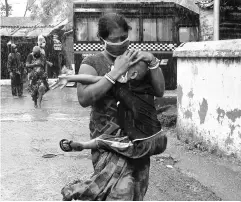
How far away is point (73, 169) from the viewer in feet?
20.7

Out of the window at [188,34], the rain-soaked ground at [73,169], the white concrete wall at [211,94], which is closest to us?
the rain-soaked ground at [73,169]

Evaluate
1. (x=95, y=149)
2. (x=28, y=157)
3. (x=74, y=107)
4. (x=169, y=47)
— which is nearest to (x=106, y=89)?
(x=95, y=149)

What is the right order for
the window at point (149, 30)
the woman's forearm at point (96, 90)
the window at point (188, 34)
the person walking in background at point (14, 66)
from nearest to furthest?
the woman's forearm at point (96, 90), the person walking in background at point (14, 66), the window at point (149, 30), the window at point (188, 34)

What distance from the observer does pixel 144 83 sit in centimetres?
296

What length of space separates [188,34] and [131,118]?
16.0 m

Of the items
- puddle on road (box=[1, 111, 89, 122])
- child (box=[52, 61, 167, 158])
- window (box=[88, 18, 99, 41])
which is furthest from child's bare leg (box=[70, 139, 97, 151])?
window (box=[88, 18, 99, 41])

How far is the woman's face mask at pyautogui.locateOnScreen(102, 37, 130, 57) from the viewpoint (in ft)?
9.72

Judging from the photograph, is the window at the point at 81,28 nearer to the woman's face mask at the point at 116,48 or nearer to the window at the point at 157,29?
the window at the point at 157,29

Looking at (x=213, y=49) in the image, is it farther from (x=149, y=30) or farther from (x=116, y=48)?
(x=149, y=30)

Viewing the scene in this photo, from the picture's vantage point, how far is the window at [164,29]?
17.9m

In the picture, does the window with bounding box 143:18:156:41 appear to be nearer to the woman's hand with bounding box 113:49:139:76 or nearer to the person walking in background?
the person walking in background

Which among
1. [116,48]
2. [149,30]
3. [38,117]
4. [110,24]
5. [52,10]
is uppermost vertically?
[52,10]

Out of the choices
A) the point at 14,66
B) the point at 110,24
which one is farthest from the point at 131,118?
the point at 14,66

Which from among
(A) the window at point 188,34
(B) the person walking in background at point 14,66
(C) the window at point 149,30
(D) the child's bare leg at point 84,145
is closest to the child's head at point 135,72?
(D) the child's bare leg at point 84,145
